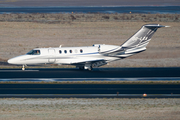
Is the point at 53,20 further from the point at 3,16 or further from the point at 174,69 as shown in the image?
the point at 174,69

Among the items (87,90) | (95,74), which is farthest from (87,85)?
(95,74)

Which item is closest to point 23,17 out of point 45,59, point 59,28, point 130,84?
point 59,28

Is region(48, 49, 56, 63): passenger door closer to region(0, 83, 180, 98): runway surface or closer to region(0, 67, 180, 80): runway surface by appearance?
region(0, 67, 180, 80): runway surface

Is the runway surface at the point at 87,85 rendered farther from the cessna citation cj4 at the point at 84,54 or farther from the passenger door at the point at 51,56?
the passenger door at the point at 51,56

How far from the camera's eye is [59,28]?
207 ft

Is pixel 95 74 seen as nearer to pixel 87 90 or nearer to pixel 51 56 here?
pixel 51 56

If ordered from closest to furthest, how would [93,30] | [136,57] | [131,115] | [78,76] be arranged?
[131,115]
[78,76]
[136,57]
[93,30]

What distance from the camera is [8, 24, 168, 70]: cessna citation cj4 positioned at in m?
35.2

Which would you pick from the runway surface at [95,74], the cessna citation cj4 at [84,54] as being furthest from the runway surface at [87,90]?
the cessna citation cj4 at [84,54]

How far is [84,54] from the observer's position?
35781 mm

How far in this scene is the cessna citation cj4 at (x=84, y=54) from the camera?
3519 centimetres

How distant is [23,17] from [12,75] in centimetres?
4280

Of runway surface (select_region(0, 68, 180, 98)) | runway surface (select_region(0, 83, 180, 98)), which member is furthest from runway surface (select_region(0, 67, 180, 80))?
runway surface (select_region(0, 83, 180, 98))

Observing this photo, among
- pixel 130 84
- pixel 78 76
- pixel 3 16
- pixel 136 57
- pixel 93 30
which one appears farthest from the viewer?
pixel 3 16
